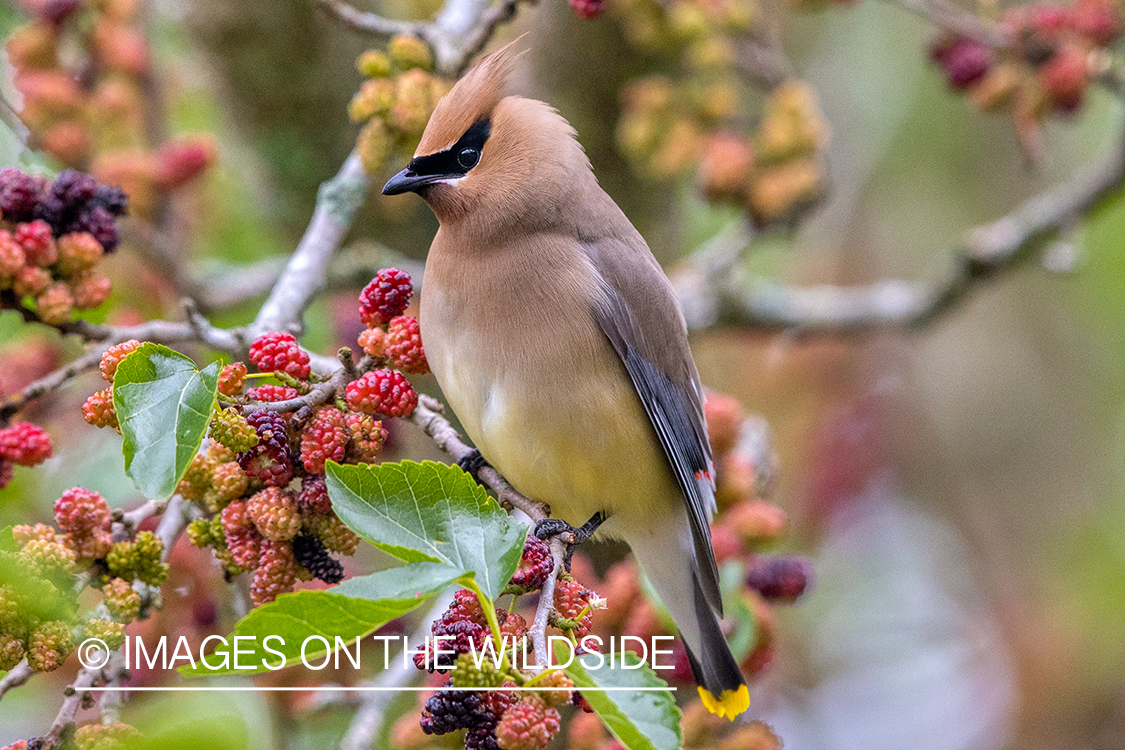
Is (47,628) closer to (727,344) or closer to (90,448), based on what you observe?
(90,448)

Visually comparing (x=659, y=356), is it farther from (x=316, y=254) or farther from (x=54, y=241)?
(x=54, y=241)

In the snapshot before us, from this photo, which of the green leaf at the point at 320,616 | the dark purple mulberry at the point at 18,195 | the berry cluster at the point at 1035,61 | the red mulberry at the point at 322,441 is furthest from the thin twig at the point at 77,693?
the berry cluster at the point at 1035,61

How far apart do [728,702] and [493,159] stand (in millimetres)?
1419

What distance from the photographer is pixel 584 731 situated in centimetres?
260

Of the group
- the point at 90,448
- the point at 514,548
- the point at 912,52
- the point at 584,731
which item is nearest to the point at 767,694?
the point at 584,731

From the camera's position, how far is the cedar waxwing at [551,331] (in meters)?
2.72

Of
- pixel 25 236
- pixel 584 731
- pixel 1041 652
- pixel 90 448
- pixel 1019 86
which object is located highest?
pixel 25 236

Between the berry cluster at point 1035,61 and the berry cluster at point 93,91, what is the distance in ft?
8.92

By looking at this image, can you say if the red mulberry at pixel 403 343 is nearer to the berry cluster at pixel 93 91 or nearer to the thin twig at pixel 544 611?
the thin twig at pixel 544 611

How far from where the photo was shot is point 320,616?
1.66 meters

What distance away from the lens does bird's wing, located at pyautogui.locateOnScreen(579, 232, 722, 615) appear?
2.90 meters

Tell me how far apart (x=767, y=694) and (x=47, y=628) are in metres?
3.42

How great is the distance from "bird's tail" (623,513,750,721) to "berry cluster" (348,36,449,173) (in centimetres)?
115

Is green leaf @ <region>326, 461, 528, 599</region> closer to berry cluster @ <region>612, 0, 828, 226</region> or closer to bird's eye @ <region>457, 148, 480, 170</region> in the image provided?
bird's eye @ <region>457, 148, 480, 170</region>
